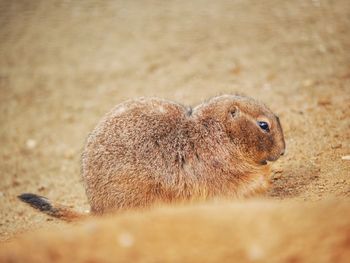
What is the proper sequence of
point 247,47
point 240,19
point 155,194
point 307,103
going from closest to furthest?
point 155,194, point 307,103, point 247,47, point 240,19

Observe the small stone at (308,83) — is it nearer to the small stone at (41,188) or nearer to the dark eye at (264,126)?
the dark eye at (264,126)

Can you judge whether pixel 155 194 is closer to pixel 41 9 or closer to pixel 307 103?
pixel 307 103

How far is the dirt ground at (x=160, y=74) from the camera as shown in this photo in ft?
18.1

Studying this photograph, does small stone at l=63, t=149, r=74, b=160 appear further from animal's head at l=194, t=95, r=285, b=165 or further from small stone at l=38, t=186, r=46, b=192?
animal's head at l=194, t=95, r=285, b=165

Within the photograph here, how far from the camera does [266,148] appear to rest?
4.37 metres

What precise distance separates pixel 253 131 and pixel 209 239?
173cm

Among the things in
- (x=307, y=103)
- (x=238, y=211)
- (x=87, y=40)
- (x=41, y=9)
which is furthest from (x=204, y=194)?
(x=41, y=9)

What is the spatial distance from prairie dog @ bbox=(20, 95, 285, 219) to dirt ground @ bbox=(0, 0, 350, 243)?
0.59m

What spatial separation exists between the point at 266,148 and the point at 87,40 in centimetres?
734

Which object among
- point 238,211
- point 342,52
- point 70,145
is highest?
point 238,211

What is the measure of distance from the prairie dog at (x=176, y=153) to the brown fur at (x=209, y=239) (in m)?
1.00

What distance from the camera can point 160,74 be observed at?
8453 millimetres

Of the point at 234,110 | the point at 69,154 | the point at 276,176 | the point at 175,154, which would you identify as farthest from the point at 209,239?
the point at 69,154

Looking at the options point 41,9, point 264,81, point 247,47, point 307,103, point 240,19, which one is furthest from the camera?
point 41,9
